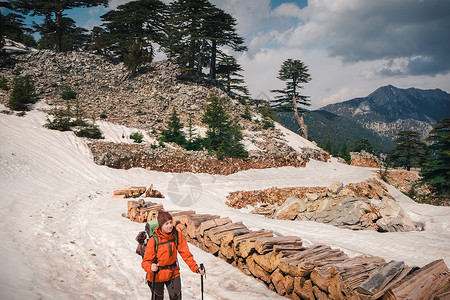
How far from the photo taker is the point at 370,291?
3.17 m

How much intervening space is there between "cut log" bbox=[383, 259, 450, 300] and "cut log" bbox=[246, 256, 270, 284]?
214cm

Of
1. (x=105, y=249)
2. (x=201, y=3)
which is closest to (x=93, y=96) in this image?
(x=201, y=3)

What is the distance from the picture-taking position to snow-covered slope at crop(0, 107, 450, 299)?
165 inches

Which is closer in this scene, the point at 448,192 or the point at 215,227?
the point at 215,227

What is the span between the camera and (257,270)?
15.8 feet

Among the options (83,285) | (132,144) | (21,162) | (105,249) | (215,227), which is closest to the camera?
(83,285)

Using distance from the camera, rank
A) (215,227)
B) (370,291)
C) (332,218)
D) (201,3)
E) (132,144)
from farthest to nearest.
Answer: (201,3), (132,144), (332,218), (215,227), (370,291)

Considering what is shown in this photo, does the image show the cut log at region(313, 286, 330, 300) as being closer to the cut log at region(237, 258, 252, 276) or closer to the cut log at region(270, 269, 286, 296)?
the cut log at region(270, 269, 286, 296)

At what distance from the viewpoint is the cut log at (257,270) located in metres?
4.67

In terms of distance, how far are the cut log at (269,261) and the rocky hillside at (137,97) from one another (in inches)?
579

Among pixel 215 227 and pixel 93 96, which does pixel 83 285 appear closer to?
pixel 215 227

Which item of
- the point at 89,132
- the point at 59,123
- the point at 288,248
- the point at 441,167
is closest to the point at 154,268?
the point at 288,248

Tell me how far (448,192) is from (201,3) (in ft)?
115

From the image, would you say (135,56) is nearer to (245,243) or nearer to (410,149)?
(245,243)
